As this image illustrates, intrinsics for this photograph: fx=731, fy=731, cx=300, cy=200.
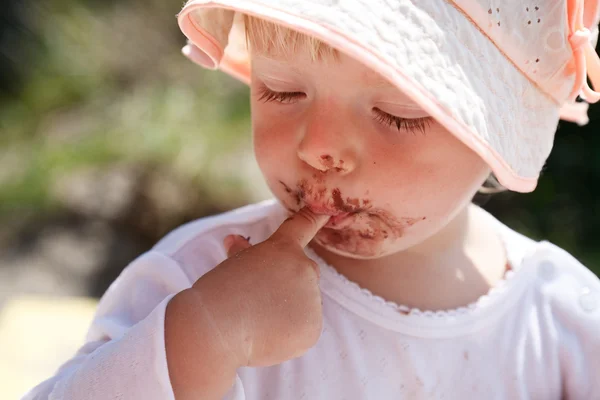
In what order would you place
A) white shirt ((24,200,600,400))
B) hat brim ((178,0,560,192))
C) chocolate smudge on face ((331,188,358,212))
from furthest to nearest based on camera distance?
white shirt ((24,200,600,400)) < chocolate smudge on face ((331,188,358,212)) < hat brim ((178,0,560,192))

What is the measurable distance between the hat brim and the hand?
0.65ft

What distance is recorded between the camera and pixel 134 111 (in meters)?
2.28

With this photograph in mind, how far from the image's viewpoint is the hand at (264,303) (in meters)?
0.65

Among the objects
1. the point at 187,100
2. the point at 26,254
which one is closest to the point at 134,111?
the point at 187,100

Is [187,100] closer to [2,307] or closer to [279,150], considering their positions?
[2,307]

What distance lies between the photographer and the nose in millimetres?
676

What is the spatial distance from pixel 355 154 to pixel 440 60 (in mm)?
118

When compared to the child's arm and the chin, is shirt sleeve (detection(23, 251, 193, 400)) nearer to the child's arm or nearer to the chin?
the child's arm

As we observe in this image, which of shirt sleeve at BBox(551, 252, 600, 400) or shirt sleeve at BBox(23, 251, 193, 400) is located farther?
shirt sleeve at BBox(551, 252, 600, 400)

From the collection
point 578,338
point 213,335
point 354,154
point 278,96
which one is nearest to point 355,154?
point 354,154

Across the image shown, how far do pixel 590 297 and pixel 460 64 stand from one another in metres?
0.44

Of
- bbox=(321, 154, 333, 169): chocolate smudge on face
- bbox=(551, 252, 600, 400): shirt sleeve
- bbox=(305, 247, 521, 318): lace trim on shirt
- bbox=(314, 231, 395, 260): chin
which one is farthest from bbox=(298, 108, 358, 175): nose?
bbox=(551, 252, 600, 400): shirt sleeve

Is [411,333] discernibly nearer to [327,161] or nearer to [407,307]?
[407,307]

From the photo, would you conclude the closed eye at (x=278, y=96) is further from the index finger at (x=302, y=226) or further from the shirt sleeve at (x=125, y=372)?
the shirt sleeve at (x=125, y=372)
